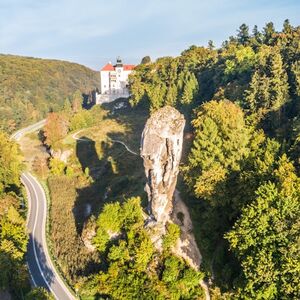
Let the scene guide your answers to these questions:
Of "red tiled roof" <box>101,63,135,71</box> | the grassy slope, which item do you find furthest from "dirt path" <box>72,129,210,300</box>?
"red tiled roof" <box>101,63,135,71</box>

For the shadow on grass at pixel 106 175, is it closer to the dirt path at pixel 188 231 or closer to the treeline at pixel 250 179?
the dirt path at pixel 188 231

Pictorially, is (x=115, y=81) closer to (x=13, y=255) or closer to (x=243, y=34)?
(x=243, y=34)

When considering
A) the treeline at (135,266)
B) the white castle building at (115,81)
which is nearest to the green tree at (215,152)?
the treeline at (135,266)

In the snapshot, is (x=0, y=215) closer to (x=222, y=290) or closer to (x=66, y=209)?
(x=66, y=209)

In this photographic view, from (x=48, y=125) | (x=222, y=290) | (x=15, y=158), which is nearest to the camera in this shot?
(x=222, y=290)

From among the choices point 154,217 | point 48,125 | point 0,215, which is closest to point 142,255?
point 154,217

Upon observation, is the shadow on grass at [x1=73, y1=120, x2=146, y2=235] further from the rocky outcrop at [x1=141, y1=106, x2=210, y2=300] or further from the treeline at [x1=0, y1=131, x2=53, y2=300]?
the treeline at [x1=0, y1=131, x2=53, y2=300]

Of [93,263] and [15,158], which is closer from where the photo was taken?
[93,263]
